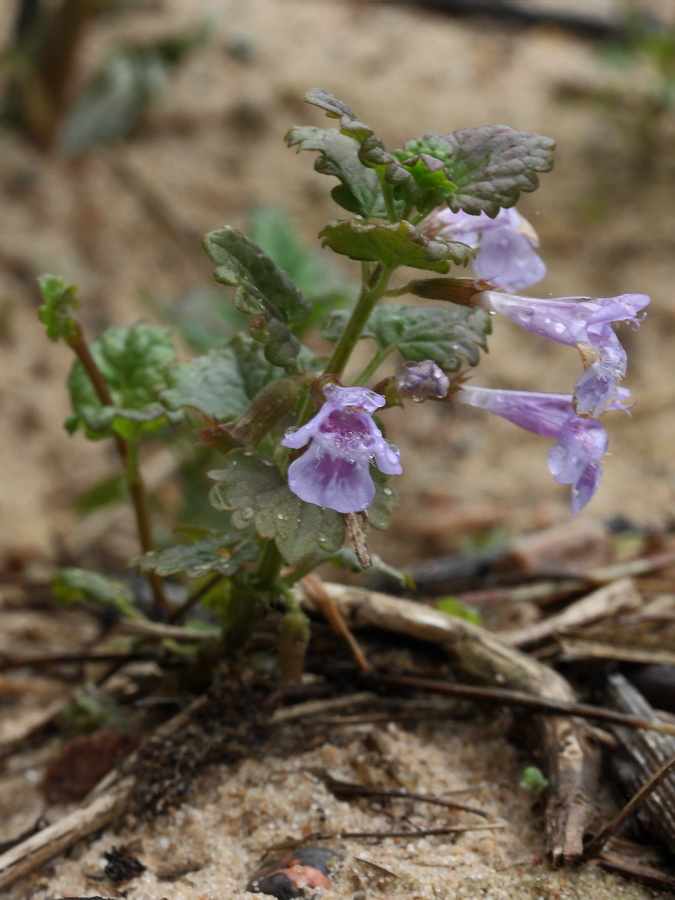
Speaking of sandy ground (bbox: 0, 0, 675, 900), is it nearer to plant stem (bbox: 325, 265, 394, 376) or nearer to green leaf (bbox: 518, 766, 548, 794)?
green leaf (bbox: 518, 766, 548, 794)

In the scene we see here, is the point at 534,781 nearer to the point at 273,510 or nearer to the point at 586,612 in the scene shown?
the point at 586,612

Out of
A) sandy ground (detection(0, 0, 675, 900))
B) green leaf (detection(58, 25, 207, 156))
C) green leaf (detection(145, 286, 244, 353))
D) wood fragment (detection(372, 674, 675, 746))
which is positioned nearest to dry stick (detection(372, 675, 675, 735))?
wood fragment (detection(372, 674, 675, 746))

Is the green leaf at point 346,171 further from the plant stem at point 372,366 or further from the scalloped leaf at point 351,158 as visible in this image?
the plant stem at point 372,366

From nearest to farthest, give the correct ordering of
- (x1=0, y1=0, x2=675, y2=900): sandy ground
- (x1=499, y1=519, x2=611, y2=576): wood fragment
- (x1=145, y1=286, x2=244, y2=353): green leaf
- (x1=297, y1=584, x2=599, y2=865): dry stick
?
1. (x1=297, y1=584, x2=599, y2=865): dry stick
2. (x1=499, y1=519, x2=611, y2=576): wood fragment
3. (x1=145, y1=286, x2=244, y2=353): green leaf
4. (x1=0, y1=0, x2=675, y2=900): sandy ground

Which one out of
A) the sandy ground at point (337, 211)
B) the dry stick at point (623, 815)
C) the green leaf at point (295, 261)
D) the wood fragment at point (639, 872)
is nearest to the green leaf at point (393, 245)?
the dry stick at point (623, 815)

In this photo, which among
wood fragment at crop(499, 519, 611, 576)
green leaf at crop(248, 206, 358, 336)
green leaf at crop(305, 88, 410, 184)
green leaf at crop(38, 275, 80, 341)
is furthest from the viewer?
green leaf at crop(248, 206, 358, 336)
